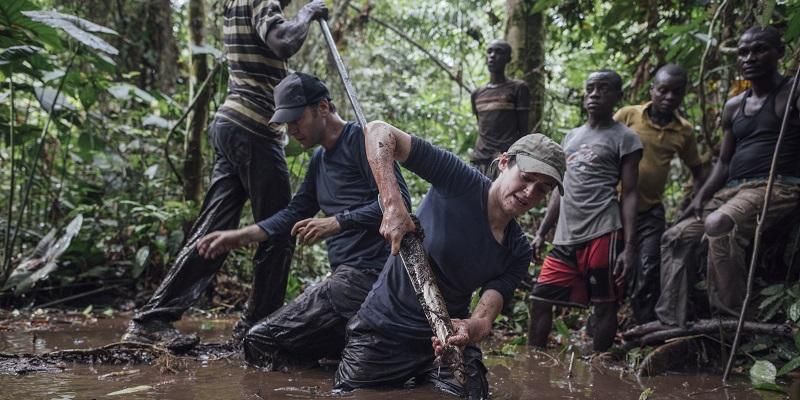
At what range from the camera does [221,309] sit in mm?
6203

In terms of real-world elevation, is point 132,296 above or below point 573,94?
below

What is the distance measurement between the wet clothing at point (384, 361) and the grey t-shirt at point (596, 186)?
5.93ft

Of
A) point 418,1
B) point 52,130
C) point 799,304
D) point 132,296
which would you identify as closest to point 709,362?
point 799,304

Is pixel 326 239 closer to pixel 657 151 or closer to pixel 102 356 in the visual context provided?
pixel 102 356

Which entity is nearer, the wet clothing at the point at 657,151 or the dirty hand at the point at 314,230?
the dirty hand at the point at 314,230

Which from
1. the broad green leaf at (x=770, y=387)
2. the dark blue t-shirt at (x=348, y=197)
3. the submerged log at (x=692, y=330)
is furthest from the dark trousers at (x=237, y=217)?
A: the broad green leaf at (x=770, y=387)

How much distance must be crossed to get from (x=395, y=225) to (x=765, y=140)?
2971mm

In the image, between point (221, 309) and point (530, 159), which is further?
point (221, 309)

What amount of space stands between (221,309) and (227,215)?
6.53 feet

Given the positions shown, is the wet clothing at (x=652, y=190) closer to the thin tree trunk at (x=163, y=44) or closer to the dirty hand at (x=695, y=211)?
the dirty hand at (x=695, y=211)

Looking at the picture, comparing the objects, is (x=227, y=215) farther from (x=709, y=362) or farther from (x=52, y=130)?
(x=52, y=130)

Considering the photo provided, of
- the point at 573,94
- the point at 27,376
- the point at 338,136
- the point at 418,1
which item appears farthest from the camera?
the point at 418,1

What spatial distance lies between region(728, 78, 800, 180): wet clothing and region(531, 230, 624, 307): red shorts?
3.05ft

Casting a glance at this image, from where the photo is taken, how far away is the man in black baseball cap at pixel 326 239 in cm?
381
